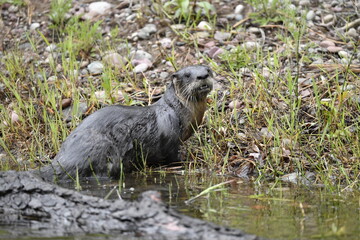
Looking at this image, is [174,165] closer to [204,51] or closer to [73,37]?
[204,51]

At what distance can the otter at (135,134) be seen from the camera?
4359 mm


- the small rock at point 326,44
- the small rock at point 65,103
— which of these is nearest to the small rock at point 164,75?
the small rock at point 65,103

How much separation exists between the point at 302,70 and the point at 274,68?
29 cm

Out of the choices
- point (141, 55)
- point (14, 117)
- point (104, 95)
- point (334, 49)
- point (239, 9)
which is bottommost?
point (14, 117)

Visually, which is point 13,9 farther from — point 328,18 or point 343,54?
point 343,54

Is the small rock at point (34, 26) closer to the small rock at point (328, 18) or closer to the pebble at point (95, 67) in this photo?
the pebble at point (95, 67)

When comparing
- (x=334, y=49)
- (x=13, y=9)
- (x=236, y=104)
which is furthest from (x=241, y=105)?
(x=13, y=9)

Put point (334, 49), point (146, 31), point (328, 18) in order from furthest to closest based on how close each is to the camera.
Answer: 1. point (146, 31)
2. point (328, 18)
3. point (334, 49)

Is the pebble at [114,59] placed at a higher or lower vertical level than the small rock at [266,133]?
higher

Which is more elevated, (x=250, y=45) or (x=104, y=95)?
(x=250, y=45)

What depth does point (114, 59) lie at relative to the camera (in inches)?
245

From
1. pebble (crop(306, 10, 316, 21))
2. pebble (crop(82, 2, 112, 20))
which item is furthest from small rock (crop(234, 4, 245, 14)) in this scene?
pebble (crop(82, 2, 112, 20))

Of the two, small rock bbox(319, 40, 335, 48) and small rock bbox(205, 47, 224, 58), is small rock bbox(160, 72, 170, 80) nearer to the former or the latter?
small rock bbox(205, 47, 224, 58)

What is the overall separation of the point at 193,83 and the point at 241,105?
0.76m
